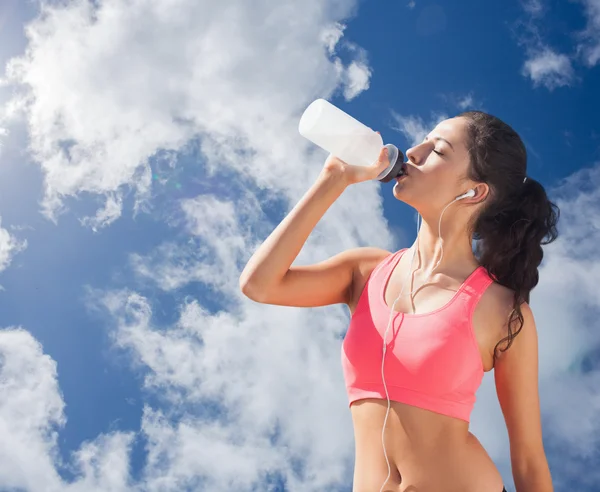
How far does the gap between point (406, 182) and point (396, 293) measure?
482mm

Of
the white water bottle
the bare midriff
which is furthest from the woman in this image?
the white water bottle

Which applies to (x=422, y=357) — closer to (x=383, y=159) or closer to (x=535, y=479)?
(x=535, y=479)

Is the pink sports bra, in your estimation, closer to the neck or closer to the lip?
the neck

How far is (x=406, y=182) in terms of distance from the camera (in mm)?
2717

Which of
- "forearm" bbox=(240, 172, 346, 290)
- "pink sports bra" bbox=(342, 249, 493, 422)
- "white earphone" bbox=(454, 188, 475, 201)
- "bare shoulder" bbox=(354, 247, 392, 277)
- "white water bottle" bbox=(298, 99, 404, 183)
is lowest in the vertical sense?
"pink sports bra" bbox=(342, 249, 493, 422)

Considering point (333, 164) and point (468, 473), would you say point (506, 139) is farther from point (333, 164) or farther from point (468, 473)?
point (468, 473)

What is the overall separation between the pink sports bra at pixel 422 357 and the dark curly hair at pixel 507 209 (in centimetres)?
33

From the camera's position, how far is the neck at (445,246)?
2.77m

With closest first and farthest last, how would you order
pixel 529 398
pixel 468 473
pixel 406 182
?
pixel 468 473 < pixel 529 398 < pixel 406 182

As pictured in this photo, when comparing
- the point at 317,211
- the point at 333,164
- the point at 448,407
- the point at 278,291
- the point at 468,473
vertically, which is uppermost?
the point at 333,164

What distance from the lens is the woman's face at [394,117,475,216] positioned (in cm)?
270

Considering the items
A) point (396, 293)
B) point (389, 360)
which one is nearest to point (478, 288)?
point (396, 293)

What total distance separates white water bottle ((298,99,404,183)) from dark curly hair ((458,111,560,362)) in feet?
1.53

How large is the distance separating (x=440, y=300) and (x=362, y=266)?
440mm
